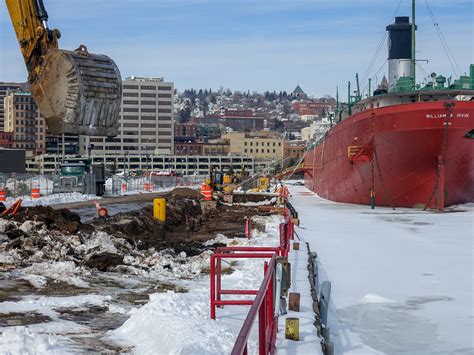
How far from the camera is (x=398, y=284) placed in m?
12.8

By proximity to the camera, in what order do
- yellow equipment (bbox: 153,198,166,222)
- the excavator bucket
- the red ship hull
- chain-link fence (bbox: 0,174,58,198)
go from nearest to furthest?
the excavator bucket
yellow equipment (bbox: 153,198,166,222)
the red ship hull
chain-link fence (bbox: 0,174,58,198)

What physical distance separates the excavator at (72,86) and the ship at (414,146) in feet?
63.6

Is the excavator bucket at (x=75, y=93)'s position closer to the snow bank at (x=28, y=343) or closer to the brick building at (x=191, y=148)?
the snow bank at (x=28, y=343)

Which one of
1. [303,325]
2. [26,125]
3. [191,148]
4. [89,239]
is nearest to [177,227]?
[89,239]

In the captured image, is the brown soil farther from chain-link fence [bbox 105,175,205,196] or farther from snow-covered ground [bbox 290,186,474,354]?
chain-link fence [bbox 105,175,205,196]

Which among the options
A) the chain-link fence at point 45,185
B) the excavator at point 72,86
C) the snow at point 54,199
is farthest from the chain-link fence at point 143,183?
the excavator at point 72,86

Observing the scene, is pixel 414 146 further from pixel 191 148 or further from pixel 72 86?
pixel 191 148

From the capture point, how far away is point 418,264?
600 inches

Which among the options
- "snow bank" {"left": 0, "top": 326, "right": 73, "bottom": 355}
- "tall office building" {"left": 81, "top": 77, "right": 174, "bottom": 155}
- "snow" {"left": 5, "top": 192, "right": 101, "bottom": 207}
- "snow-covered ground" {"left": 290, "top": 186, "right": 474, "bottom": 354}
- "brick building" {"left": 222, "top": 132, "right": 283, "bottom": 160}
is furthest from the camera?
"brick building" {"left": 222, "top": 132, "right": 283, "bottom": 160}

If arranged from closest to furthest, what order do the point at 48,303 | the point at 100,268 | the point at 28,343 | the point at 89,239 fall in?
the point at 28,343, the point at 48,303, the point at 100,268, the point at 89,239

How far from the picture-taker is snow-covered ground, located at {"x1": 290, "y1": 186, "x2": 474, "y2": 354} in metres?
9.10

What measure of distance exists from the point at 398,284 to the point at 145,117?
16359cm

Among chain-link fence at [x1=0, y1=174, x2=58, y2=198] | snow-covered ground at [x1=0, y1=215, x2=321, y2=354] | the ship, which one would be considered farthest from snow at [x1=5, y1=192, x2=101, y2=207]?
snow-covered ground at [x1=0, y1=215, x2=321, y2=354]

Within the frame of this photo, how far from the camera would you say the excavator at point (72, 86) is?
543 inches
